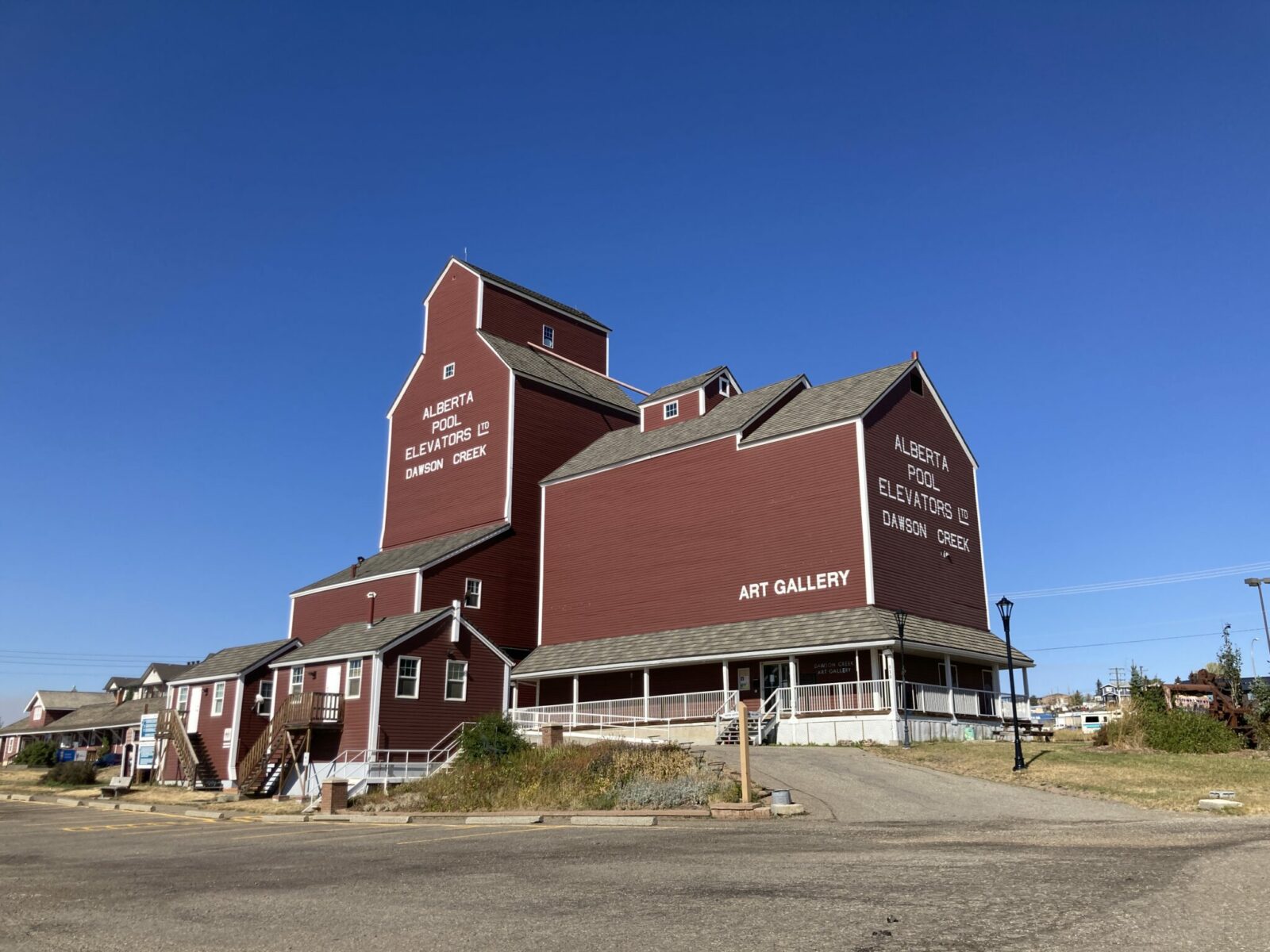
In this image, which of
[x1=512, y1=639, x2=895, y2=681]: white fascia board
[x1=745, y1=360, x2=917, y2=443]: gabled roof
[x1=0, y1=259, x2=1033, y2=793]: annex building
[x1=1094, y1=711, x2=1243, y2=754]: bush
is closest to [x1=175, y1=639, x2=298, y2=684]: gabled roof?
[x1=0, y1=259, x2=1033, y2=793]: annex building

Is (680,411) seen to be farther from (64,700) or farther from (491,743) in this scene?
(64,700)

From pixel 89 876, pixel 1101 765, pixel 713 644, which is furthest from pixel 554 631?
pixel 89 876

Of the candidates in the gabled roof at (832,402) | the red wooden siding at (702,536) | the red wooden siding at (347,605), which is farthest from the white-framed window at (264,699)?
the gabled roof at (832,402)

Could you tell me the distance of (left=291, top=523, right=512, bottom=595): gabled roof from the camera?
4242cm

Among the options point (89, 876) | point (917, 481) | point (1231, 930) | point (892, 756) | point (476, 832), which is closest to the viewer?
point (1231, 930)

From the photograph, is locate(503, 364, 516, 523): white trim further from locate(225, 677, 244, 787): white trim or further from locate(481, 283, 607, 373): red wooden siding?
locate(225, 677, 244, 787): white trim

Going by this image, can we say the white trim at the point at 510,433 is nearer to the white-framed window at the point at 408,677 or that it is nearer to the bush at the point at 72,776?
the white-framed window at the point at 408,677

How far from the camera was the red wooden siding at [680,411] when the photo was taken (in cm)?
4378

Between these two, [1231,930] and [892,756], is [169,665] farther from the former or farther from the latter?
[1231,930]

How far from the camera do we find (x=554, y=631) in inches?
1695

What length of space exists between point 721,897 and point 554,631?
1345 inches

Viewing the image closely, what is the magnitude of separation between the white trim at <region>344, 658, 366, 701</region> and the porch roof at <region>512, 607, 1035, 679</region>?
7.41 meters

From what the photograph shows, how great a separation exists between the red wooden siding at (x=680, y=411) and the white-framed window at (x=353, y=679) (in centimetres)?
1695

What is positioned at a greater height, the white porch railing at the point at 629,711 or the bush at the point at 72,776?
the white porch railing at the point at 629,711
